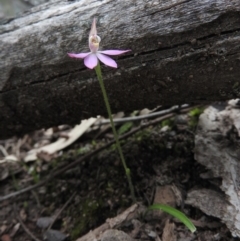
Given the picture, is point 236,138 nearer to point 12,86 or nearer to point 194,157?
point 194,157

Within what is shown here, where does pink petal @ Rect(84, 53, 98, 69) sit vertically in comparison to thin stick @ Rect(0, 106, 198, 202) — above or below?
above

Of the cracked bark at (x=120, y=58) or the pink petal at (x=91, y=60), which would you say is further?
the cracked bark at (x=120, y=58)

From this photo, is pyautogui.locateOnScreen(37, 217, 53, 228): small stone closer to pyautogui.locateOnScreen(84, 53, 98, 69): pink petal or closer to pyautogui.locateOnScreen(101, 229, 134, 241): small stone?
pyautogui.locateOnScreen(101, 229, 134, 241): small stone

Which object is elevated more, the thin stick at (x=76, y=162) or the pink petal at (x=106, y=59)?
the pink petal at (x=106, y=59)

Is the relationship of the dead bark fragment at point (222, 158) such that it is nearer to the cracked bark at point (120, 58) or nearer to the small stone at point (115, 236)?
the cracked bark at point (120, 58)

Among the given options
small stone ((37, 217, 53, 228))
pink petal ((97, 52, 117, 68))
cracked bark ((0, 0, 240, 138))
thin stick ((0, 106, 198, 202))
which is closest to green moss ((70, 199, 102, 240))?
small stone ((37, 217, 53, 228))

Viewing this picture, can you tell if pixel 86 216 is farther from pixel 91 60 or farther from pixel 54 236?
pixel 91 60

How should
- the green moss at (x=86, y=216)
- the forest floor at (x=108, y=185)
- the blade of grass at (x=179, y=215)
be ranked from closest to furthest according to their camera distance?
1. the blade of grass at (x=179, y=215)
2. the forest floor at (x=108, y=185)
3. the green moss at (x=86, y=216)

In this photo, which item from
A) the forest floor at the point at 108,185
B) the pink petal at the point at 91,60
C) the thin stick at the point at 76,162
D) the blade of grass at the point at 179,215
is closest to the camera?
the pink petal at the point at 91,60

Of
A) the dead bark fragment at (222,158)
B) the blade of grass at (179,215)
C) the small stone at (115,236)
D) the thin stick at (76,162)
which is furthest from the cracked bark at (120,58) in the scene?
the small stone at (115,236)
